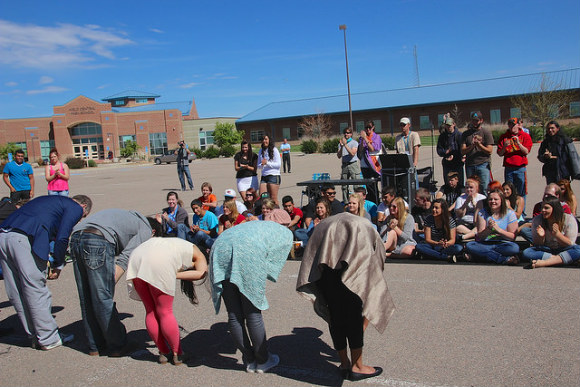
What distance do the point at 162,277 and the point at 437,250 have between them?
459 cm

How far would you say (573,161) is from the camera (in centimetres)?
931

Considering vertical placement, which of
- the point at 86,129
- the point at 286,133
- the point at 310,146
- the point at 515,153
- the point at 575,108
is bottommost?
the point at 515,153

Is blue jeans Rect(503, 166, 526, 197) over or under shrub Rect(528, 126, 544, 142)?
under

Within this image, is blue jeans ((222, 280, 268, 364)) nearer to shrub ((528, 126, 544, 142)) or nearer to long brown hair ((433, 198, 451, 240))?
long brown hair ((433, 198, 451, 240))

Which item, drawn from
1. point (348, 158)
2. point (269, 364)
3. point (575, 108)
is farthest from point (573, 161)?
point (575, 108)

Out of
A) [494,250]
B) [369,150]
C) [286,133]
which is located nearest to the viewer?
[494,250]

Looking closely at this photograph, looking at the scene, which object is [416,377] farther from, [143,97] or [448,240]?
[143,97]

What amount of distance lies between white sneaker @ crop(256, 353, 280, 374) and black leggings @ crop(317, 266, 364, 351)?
72 centimetres

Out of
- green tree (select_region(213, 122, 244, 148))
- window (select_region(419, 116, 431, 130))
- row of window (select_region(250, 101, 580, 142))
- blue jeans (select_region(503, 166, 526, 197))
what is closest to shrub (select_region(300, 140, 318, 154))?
row of window (select_region(250, 101, 580, 142))

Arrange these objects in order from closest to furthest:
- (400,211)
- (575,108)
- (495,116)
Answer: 1. (400,211)
2. (575,108)
3. (495,116)

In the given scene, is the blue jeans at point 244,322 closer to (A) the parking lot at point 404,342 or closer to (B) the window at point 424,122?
(A) the parking lot at point 404,342

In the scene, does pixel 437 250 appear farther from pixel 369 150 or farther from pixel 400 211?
pixel 369 150

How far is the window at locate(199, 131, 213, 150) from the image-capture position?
76225 millimetres

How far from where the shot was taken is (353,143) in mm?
11547
